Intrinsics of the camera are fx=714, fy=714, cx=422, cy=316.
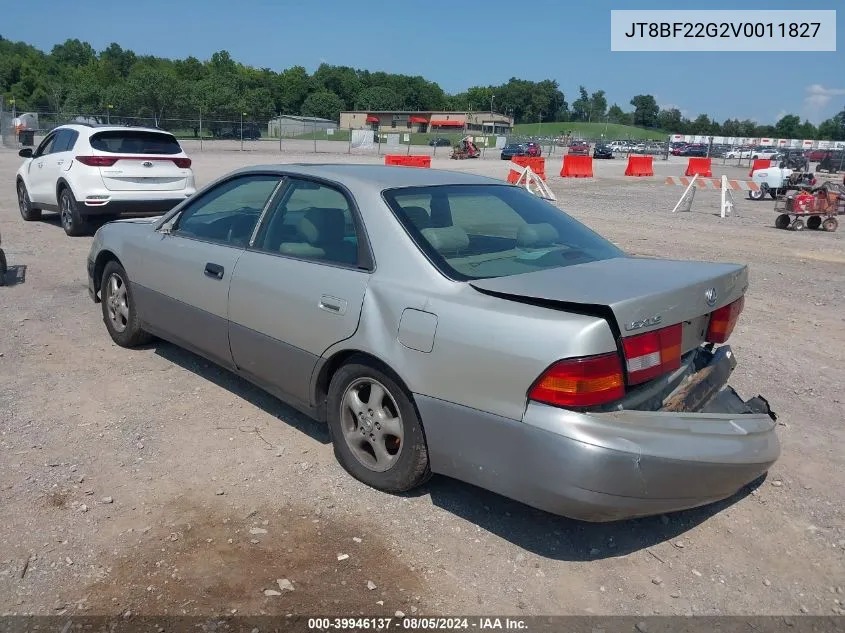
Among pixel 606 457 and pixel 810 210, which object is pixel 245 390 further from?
pixel 810 210

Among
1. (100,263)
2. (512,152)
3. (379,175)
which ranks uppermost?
(512,152)

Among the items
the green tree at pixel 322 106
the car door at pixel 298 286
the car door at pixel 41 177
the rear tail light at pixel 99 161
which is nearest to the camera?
the car door at pixel 298 286

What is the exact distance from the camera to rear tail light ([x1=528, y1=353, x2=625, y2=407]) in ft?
9.11

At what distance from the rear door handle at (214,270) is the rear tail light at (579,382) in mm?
2327

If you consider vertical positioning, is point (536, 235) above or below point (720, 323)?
above

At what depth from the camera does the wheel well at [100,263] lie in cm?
561

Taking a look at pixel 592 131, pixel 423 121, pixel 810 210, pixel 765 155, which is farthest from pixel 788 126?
pixel 810 210

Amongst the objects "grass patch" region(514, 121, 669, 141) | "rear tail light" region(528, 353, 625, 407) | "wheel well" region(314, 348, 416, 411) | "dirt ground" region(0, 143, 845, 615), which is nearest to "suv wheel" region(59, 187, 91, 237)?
"dirt ground" region(0, 143, 845, 615)

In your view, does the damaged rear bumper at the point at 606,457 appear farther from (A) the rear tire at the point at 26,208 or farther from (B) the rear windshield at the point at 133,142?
(A) the rear tire at the point at 26,208

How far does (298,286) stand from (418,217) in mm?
746

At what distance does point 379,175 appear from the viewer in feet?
13.4

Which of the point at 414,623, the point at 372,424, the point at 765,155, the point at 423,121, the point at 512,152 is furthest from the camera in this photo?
the point at 423,121

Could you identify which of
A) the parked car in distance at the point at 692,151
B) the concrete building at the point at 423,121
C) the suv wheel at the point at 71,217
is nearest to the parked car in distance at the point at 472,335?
the suv wheel at the point at 71,217

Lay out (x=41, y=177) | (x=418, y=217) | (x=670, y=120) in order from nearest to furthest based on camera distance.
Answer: (x=418, y=217) < (x=41, y=177) < (x=670, y=120)
